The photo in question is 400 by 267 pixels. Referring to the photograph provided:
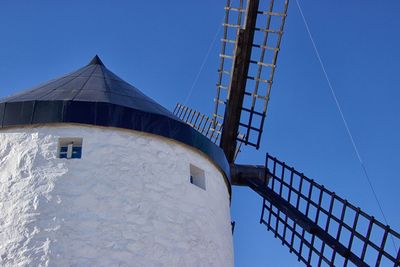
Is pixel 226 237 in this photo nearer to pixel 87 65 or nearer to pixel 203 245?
pixel 203 245

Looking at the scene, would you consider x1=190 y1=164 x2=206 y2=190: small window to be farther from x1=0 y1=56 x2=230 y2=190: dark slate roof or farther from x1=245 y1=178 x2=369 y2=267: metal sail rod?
x1=245 y1=178 x2=369 y2=267: metal sail rod

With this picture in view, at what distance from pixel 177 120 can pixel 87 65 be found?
1.98 m

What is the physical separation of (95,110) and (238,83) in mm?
3366

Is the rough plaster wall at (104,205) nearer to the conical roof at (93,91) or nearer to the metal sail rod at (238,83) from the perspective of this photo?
the conical roof at (93,91)

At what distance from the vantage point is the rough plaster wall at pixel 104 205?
6.09 metres

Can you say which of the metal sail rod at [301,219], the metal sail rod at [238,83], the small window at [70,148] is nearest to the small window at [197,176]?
the small window at [70,148]

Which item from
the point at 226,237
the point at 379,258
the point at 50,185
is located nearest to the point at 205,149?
the point at 226,237

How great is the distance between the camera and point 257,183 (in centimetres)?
998

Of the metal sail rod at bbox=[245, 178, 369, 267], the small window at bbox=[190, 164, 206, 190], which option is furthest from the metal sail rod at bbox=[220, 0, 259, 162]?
the small window at bbox=[190, 164, 206, 190]

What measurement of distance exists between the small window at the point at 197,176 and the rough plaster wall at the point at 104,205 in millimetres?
111

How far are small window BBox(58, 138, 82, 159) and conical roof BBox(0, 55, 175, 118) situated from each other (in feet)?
1.63

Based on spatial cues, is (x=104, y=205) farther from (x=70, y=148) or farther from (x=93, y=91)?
(x=93, y=91)

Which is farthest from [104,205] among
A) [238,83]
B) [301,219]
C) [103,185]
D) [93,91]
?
[238,83]

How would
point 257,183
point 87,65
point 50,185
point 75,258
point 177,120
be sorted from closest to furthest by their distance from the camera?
point 75,258 → point 50,185 → point 177,120 → point 87,65 → point 257,183
